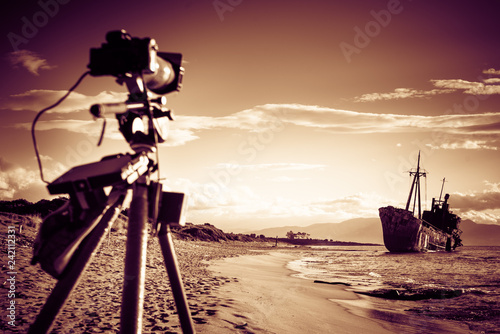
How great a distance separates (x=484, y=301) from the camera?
401 inches

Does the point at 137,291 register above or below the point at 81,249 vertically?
below

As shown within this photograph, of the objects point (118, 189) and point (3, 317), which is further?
A: point (3, 317)

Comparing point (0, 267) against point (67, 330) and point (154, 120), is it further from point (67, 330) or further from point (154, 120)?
point (154, 120)

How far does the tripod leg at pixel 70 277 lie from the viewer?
1.53 metres

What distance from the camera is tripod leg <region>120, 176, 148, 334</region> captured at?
4.97 feet

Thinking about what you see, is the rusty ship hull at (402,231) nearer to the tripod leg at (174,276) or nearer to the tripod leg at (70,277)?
the tripod leg at (174,276)

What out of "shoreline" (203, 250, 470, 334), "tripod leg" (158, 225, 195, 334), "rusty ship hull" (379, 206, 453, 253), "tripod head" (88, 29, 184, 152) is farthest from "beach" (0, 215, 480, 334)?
"rusty ship hull" (379, 206, 453, 253)

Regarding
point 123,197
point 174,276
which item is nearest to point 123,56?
point 123,197

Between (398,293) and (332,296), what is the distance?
2.31 m

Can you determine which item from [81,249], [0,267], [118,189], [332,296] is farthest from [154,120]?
[332,296]

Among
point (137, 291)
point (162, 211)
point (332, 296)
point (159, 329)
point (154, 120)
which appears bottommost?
point (332, 296)

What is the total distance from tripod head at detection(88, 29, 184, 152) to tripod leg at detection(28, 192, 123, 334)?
17.8 inches

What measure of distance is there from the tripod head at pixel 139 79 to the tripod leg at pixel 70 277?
0.45 m

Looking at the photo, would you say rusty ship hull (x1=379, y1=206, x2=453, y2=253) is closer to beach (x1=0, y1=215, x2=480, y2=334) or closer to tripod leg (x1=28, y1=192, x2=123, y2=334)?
beach (x1=0, y1=215, x2=480, y2=334)
